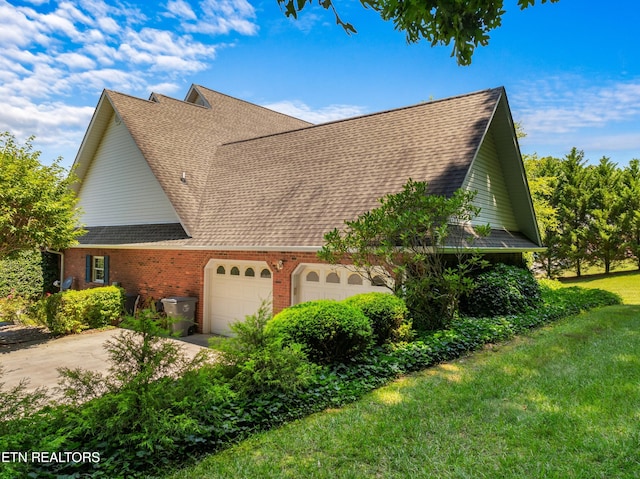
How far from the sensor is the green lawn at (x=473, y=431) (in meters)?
3.70

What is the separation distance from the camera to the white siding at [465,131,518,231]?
12156mm

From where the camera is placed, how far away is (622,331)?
9719 mm

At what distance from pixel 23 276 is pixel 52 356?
35.0ft

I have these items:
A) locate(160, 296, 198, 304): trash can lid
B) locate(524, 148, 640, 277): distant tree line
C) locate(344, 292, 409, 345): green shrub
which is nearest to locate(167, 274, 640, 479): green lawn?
locate(344, 292, 409, 345): green shrub

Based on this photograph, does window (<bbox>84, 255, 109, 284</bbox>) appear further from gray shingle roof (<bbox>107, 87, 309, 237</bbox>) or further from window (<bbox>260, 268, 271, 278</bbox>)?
window (<bbox>260, 268, 271, 278</bbox>)

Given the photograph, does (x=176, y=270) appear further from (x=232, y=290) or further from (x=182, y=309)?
(x=232, y=290)

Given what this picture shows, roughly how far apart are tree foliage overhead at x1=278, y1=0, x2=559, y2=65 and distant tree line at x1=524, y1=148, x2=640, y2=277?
24756 mm

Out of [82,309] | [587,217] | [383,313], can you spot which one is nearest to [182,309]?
[82,309]

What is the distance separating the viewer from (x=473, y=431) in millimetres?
4418

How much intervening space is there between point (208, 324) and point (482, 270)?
854 centimetres

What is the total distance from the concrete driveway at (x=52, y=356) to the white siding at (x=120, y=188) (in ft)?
15.0

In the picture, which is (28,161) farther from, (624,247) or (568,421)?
(624,247)

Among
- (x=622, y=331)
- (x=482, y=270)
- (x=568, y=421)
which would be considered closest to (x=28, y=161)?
(x=482, y=270)

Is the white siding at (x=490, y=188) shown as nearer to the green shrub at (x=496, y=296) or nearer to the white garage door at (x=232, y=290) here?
the green shrub at (x=496, y=296)
